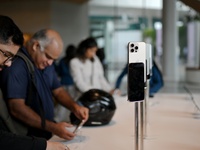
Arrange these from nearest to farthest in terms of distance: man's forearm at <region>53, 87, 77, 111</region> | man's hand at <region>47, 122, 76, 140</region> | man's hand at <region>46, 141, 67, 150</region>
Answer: man's hand at <region>46, 141, 67, 150</region>
man's hand at <region>47, 122, 76, 140</region>
man's forearm at <region>53, 87, 77, 111</region>

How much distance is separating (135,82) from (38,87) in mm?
936

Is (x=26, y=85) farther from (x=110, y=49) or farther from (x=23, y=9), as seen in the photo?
(x=110, y=49)

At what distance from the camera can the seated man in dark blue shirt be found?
172cm

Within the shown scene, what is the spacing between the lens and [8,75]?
1.75 metres

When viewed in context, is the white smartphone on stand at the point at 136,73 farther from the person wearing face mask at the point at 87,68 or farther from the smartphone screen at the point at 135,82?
the person wearing face mask at the point at 87,68

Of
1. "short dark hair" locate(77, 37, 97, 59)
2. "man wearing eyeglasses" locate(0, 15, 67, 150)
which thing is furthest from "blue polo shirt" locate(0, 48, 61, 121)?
"short dark hair" locate(77, 37, 97, 59)

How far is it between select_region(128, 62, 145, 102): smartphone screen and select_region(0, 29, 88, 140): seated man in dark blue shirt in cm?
55

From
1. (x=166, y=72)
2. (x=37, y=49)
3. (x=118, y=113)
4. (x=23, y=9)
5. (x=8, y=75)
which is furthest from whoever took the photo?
(x=23, y=9)

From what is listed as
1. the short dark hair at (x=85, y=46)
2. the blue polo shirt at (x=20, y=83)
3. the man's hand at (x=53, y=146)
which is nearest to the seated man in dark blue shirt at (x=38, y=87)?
the blue polo shirt at (x=20, y=83)

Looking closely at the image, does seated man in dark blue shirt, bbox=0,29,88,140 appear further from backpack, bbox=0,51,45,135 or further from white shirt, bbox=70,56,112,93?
white shirt, bbox=70,56,112,93

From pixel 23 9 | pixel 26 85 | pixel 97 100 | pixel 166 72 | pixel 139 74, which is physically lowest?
pixel 166 72

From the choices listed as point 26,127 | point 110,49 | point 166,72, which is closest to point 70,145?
point 26,127

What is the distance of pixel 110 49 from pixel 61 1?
293 centimetres

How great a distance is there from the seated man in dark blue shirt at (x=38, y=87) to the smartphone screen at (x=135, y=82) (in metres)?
0.55
